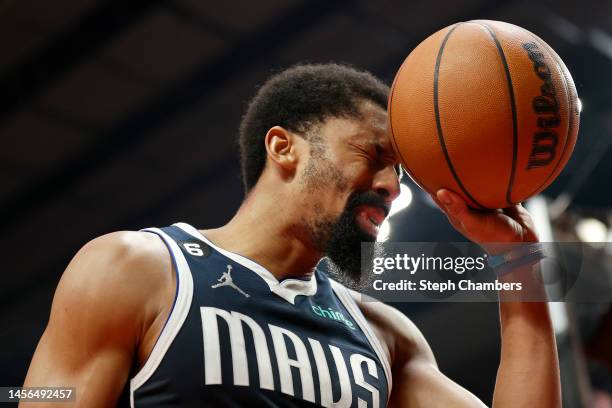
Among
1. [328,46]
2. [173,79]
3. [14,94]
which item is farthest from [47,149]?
[328,46]

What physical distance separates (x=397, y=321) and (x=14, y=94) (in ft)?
12.1

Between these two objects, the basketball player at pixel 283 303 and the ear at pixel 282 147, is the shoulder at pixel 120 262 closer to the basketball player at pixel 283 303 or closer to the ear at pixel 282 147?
the basketball player at pixel 283 303

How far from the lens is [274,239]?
6.89 ft

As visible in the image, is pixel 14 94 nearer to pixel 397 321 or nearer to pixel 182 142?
pixel 182 142

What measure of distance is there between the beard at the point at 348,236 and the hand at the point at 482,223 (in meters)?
0.21

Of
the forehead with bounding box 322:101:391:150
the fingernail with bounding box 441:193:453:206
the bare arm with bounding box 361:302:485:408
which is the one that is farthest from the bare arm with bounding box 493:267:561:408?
the forehead with bounding box 322:101:391:150

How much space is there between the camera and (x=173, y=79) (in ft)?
17.2

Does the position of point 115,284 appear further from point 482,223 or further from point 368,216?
point 482,223

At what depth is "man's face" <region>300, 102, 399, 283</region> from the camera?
2078 mm

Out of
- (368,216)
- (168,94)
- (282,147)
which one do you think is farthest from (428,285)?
(168,94)

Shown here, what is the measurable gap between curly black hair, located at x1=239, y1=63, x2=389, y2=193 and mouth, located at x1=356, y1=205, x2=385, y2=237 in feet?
1.02

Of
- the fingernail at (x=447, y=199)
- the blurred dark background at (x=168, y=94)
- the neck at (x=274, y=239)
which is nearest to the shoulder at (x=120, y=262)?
the neck at (x=274, y=239)

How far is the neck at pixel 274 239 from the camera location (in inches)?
81.4

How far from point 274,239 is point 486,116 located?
656 mm
